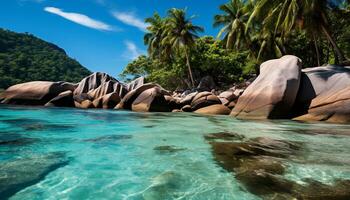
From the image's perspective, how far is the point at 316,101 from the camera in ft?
39.1

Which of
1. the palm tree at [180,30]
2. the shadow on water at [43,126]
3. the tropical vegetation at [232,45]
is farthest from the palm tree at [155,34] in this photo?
the shadow on water at [43,126]

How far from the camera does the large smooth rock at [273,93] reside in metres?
12.1

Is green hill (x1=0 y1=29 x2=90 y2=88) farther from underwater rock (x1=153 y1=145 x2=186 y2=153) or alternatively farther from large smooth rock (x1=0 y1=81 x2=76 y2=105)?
underwater rock (x1=153 y1=145 x2=186 y2=153)

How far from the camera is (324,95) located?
1186 centimetres

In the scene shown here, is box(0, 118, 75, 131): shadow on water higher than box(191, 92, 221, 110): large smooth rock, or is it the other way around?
box(191, 92, 221, 110): large smooth rock

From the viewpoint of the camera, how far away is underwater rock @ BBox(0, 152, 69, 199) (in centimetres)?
321

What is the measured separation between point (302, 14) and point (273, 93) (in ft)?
31.4

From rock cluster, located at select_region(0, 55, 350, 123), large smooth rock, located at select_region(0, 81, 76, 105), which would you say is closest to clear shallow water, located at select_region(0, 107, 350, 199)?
rock cluster, located at select_region(0, 55, 350, 123)

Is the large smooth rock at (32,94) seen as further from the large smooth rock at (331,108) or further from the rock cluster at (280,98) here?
the large smooth rock at (331,108)

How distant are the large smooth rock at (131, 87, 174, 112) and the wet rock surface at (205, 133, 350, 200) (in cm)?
1275

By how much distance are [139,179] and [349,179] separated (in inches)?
96.3

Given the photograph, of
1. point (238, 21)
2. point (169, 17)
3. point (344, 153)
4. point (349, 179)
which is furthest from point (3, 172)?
point (169, 17)

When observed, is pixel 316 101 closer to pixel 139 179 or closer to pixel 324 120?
pixel 324 120

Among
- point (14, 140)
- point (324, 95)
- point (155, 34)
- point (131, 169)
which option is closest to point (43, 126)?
point (14, 140)
